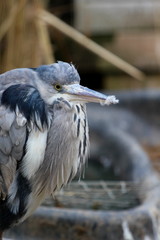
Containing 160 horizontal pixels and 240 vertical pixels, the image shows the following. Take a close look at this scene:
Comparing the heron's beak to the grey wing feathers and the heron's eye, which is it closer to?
the heron's eye

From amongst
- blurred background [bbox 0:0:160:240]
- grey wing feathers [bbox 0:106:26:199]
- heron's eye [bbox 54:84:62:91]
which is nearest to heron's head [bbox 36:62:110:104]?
heron's eye [bbox 54:84:62:91]

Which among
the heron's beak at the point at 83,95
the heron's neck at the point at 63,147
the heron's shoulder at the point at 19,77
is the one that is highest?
the heron's shoulder at the point at 19,77

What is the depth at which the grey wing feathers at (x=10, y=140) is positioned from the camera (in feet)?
7.65

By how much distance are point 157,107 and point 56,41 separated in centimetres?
138

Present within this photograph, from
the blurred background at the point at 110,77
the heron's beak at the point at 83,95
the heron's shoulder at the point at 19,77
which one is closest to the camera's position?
the heron's beak at the point at 83,95

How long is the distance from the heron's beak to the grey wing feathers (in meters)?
0.19

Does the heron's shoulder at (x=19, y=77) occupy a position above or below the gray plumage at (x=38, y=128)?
above

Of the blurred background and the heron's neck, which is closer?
the heron's neck

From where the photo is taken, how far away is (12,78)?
7.93 ft

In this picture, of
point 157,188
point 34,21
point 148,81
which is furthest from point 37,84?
point 148,81

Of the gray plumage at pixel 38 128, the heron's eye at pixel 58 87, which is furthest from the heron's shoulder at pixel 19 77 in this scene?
the heron's eye at pixel 58 87

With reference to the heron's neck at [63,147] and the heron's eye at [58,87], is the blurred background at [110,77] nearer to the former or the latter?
the heron's neck at [63,147]

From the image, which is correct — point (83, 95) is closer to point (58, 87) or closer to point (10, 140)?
point (58, 87)

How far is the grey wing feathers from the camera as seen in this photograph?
2.33m
